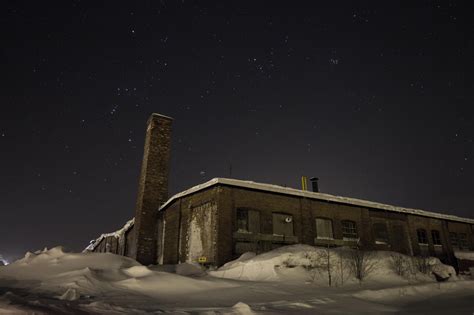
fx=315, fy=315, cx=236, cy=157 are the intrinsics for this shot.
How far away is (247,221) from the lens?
42.3ft

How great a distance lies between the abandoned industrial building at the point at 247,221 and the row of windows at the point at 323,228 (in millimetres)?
41

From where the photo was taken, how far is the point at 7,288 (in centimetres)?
664

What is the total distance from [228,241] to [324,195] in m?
5.69

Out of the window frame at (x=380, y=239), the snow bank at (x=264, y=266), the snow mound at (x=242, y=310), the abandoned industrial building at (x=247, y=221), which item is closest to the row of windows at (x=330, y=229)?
the abandoned industrial building at (x=247, y=221)

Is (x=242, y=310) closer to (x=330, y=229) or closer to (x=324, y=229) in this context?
(x=324, y=229)

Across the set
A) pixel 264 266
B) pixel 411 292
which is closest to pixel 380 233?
pixel 411 292

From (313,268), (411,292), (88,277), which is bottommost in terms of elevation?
(411,292)

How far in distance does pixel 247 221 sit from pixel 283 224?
1.86 m

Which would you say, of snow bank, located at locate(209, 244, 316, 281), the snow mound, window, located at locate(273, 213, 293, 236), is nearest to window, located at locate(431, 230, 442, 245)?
window, located at locate(273, 213, 293, 236)

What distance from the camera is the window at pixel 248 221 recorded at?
12.7 metres

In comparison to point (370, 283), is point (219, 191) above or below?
above

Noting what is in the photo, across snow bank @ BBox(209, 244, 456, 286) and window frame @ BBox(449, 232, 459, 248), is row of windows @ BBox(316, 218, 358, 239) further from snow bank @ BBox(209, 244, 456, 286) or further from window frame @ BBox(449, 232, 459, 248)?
window frame @ BBox(449, 232, 459, 248)

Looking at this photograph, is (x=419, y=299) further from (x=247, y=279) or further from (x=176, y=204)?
(x=176, y=204)

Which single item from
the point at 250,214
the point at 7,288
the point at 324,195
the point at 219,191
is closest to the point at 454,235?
the point at 324,195
